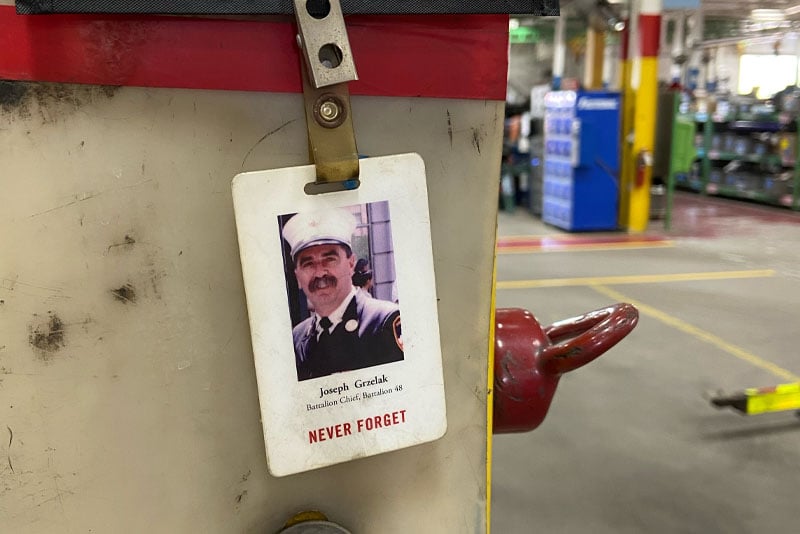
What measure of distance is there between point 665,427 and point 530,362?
2.18 meters

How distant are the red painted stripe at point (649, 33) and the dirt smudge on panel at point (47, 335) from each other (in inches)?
260

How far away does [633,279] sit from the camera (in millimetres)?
4789

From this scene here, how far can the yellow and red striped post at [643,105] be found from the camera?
244 inches

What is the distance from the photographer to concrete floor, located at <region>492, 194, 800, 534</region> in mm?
2098

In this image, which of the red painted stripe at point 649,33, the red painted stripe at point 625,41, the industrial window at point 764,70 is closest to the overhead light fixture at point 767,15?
the industrial window at point 764,70

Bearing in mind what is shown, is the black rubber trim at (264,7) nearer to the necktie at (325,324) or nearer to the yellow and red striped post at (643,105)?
the necktie at (325,324)

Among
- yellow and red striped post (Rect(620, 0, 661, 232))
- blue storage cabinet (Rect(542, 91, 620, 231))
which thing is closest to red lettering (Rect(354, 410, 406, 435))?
blue storage cabinet (Rect(542, 91, 620, 231))

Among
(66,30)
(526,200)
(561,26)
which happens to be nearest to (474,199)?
(66,30)

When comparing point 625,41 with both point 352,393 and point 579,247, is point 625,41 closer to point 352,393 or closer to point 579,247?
point 579,247

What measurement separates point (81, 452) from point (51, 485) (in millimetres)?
34

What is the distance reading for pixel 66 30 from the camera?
43cm

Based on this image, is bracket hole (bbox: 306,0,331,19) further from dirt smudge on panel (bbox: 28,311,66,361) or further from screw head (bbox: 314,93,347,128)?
dirt smudge on panel (bbox: 28,311,66,361)

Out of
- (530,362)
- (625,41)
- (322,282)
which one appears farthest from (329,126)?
(625,41)

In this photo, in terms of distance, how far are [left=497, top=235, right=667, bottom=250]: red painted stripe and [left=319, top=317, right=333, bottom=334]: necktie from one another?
5.47 meters
